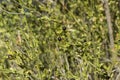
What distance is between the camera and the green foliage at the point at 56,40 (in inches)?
130

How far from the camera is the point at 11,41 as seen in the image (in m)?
3.41

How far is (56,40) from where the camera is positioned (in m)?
3.35

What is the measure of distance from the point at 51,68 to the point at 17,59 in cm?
38

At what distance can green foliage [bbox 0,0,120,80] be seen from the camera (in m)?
3.31

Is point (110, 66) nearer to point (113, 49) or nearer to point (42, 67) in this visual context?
point (113, 49)

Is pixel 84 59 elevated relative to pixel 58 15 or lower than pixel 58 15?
lower

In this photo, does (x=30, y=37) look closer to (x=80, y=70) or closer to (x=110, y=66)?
(x=80, y=70)

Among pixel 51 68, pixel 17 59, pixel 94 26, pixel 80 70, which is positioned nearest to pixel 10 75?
pixel 17 59

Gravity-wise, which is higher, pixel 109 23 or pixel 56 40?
pixel 109 23

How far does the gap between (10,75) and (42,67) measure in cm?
37

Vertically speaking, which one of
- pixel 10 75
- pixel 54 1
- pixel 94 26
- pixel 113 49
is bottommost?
pixel 10 75

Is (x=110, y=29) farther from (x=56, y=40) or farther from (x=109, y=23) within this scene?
(x=56, y=40)

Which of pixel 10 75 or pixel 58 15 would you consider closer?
pixel 58 15

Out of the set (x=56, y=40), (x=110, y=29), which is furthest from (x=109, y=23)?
(x=56, y=40)
